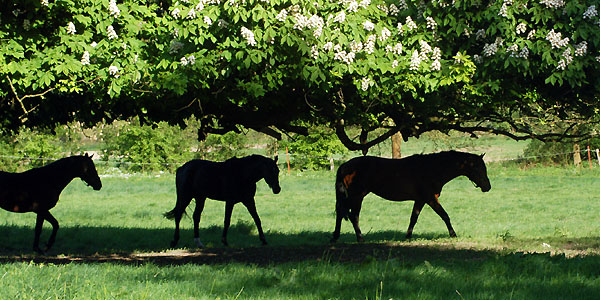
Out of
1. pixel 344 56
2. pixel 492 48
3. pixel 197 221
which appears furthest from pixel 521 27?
pixel 197 221

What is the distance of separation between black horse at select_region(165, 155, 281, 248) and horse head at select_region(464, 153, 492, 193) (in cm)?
458

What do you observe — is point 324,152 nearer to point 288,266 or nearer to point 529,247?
point 529,247

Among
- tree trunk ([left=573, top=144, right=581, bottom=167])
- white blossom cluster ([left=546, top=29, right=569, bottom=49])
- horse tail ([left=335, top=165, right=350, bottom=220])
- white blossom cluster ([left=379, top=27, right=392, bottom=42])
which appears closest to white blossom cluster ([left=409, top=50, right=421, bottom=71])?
white blossom cluster ([left=379, top=27, right=392, bottom=42])

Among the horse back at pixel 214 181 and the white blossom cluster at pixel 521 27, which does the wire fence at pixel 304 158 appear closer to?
the horse back at pixel 214 181

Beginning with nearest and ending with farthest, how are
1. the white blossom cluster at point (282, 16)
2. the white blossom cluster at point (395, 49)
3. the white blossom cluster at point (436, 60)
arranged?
the white blossom cluster at point (282, 16) → the white blossom cluster at point (436, 60) → the white blossom cluster at point (395, 49)

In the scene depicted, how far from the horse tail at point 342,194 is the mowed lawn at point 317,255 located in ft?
2.57

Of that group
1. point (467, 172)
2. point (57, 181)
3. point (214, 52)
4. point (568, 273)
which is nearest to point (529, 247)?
point (467, 172)

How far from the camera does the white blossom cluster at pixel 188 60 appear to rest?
1181 centimetres

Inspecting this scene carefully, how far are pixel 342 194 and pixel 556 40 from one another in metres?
6.45

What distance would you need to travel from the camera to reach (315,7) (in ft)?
40.3

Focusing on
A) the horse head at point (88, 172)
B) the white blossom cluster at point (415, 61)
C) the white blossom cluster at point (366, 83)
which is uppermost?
the white blossom cluster at point (415, 61)

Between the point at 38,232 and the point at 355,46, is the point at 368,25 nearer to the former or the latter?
the point at 355,46

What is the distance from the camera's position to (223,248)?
1573cm

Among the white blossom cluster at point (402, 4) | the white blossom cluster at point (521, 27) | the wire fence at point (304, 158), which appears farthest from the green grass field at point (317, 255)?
the wire fence at point (304, 158)
